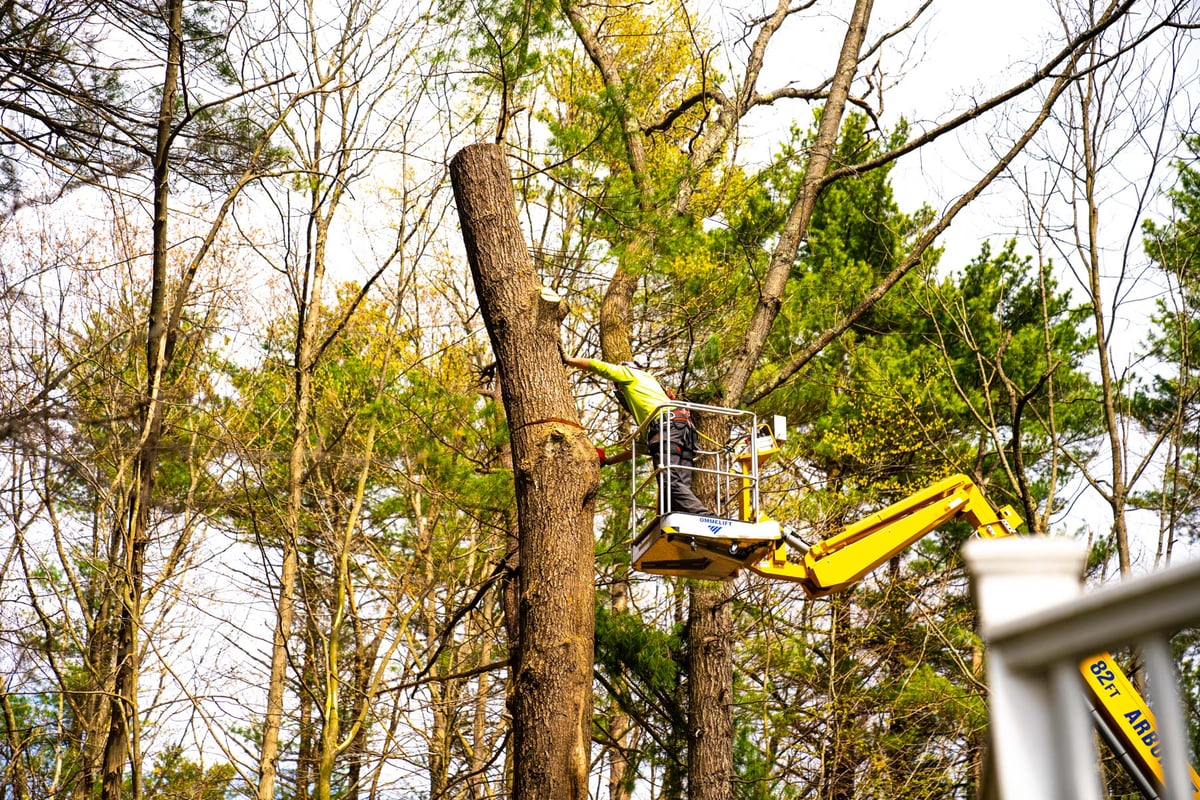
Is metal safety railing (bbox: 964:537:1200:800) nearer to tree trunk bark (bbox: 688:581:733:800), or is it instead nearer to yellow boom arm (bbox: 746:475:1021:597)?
yellow boom arm (bbox: 746:475:1021:597)

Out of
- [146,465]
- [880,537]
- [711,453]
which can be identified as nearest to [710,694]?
[880,537]

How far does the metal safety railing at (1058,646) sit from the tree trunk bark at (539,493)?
179 inches

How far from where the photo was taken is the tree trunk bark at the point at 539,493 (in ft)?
20.1

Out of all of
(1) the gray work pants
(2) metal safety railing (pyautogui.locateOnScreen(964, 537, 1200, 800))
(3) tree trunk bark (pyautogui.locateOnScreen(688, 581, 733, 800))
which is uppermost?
(1) the gray work pants

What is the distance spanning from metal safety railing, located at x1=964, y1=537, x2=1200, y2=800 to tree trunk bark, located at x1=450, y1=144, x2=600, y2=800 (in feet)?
14.9

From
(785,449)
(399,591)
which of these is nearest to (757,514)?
(399,591)

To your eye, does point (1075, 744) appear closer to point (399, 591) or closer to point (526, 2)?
point (526, 2)

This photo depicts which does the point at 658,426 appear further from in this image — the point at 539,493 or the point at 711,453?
the point at 539,493

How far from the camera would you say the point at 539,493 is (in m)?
6.47

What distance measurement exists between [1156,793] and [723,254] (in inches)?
247

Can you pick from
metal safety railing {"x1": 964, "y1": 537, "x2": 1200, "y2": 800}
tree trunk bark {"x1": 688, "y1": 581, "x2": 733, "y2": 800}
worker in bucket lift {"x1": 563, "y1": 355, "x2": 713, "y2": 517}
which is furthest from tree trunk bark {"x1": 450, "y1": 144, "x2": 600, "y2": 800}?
metal safety railing {"x1": 964, "y1": 537, "x2": 1200, "y2": 800}

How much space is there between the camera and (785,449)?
12766mm

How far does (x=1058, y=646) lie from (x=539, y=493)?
4.91 metres

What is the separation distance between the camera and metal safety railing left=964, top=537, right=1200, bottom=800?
157cm
